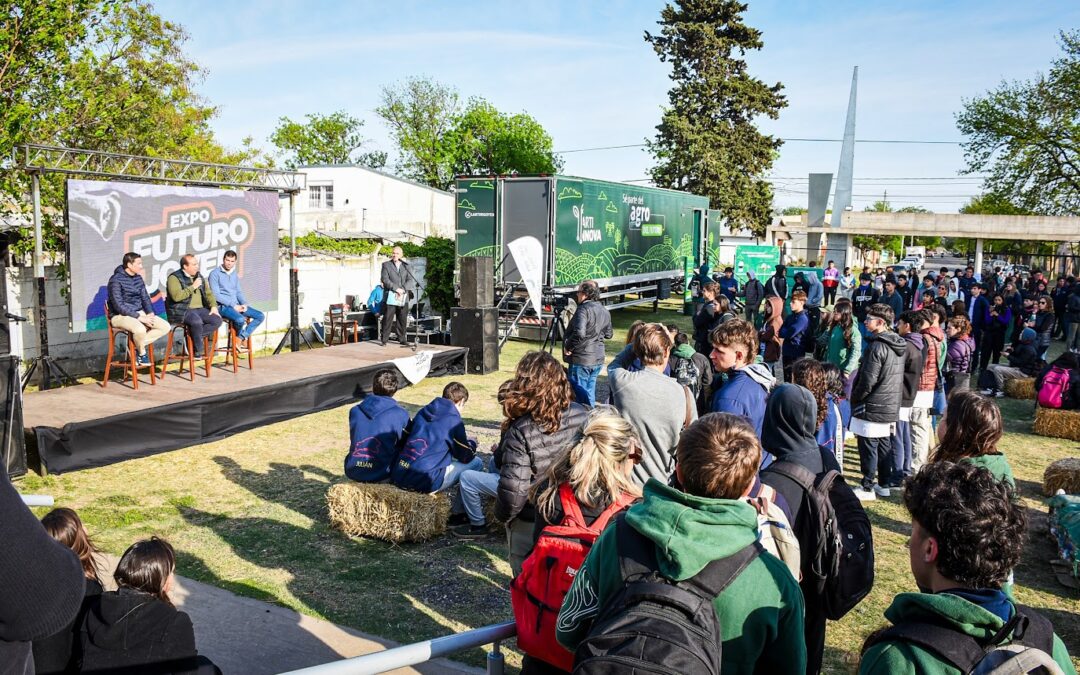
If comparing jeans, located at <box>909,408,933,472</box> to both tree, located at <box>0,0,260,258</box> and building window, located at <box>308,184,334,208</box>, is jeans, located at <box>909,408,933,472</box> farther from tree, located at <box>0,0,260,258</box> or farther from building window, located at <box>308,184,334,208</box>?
building window, located at <box>308,184,334,208</box>

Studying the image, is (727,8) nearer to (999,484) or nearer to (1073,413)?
(1073,413)

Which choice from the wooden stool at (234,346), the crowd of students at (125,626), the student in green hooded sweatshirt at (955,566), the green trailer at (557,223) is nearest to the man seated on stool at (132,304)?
the wooden stool at (234,346)

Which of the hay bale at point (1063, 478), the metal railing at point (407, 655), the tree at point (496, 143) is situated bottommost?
the hay bale at point (1063, 478)

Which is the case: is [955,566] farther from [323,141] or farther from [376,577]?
[323,141]

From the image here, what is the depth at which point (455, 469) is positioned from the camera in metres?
6.13

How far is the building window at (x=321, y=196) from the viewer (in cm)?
3928

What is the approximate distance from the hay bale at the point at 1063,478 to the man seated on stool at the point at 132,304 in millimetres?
9535

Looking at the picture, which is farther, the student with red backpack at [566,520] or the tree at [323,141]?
the tree at [323,141]

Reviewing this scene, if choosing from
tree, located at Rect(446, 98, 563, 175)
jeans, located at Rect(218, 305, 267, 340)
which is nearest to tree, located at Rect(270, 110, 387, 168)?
tree, located at Rect(446, 98, 563, 175)

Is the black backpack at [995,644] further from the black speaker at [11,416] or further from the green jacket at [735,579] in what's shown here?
the black speaker at [11,416]

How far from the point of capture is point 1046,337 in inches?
542

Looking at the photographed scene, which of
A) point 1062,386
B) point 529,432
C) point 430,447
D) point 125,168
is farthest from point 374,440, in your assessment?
point 1062,386

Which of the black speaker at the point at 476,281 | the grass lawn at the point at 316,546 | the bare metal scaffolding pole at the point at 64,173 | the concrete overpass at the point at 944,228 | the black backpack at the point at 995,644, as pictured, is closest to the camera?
the black backpack at the point at 995,644

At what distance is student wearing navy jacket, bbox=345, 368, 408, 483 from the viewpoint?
19.9 feet
